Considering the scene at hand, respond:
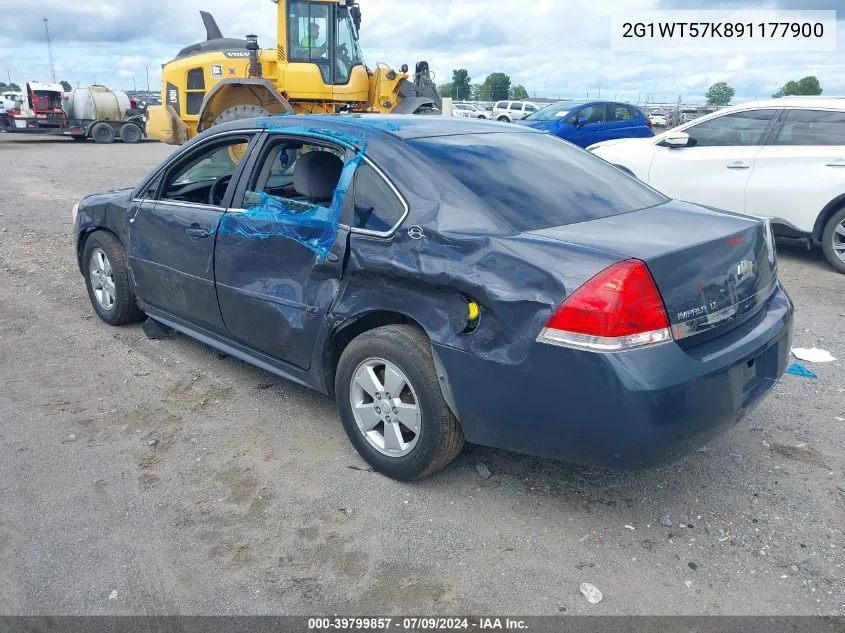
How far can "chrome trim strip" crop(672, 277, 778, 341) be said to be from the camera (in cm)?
265

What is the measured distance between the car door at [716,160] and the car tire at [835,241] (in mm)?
863

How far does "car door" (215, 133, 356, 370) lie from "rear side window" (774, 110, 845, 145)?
19.2 ft

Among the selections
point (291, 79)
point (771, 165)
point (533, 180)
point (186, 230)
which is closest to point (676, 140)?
point (771, 165)

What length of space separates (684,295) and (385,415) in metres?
1.41

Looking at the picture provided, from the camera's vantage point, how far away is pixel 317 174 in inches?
144

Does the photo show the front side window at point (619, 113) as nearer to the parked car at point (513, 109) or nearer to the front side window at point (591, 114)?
the front side window at point (591, 114)

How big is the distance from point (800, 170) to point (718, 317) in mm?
5357

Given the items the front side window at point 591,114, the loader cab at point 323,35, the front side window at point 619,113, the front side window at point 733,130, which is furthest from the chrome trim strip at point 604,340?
the front side window at point 619,113

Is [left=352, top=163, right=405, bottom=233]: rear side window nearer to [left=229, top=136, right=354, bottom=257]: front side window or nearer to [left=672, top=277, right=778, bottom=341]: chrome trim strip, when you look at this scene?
[left=229, top=136, right=354, bottom=257]: front side window

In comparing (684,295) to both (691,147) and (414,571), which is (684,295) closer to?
(414,571)

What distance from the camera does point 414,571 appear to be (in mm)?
2721

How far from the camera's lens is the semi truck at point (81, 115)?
95.3 ft

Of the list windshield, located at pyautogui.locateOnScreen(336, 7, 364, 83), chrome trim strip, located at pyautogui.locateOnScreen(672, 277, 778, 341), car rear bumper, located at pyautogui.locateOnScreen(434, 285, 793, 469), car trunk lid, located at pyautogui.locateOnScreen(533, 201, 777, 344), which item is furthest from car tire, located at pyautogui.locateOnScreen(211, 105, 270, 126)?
chrome trim strip, located at pyautogui.locateOnScreen(672, 277, 778, 341)

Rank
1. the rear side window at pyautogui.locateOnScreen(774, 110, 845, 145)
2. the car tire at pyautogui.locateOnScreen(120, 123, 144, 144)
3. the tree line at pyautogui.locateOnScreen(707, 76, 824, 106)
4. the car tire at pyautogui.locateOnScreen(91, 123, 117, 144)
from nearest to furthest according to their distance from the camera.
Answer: the rear side window at pyautogui.locateOnScreen(774, 110, 845, 145), the car tire at pyautogui.locateOnScreen(91, 123, 117, 144), the car tire at pyautogui.locateOnScreen(120, 123, 144, 144), the tree line at pyautogui.locateOnScreen(707, 76, 824, 106)
